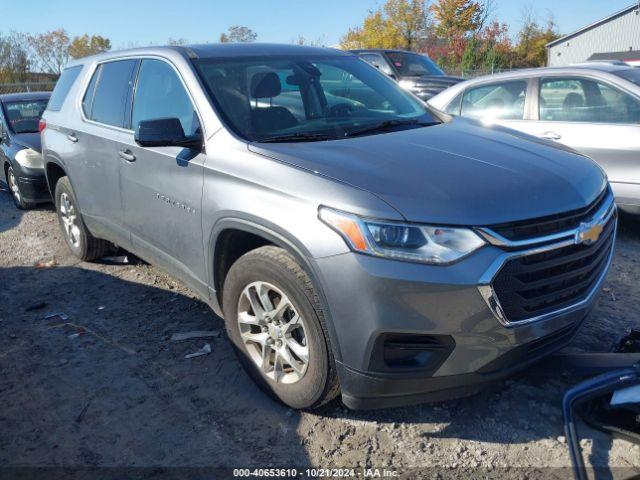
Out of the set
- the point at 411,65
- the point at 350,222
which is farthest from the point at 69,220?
the point at 411,65

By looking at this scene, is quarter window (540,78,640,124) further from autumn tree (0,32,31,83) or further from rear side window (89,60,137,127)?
autumn tree (0,32,31,83)

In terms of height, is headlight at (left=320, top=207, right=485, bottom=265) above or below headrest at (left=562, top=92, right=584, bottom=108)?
below

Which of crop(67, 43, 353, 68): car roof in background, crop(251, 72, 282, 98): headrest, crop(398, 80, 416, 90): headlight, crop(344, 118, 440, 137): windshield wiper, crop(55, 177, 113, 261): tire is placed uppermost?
crop(67, 43, 353, 68): car roof in background

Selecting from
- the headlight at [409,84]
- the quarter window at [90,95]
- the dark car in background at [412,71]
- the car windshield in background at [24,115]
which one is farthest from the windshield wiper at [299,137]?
the headlight at [409,84]

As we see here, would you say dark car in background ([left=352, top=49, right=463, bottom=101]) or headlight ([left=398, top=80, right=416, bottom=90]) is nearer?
dark car in background ([left=352, top=49, right=463, bottom=101])

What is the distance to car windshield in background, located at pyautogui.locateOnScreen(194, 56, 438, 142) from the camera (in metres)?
3.31

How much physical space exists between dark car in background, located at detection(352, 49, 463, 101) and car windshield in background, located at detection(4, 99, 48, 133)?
21.5ft

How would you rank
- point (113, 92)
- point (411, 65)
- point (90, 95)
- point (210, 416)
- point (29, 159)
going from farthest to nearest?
point (411, 65), point (29, 159), point (90, 95), point (113, 92), point (210, 416)

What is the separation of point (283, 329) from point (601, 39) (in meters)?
50.9

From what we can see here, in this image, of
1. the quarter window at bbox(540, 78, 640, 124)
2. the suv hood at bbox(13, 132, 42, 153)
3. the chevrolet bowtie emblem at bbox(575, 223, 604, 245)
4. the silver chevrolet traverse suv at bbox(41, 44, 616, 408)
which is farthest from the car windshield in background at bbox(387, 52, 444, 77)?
the chevrolet bowtie emblem at bbox(575, 223, 604, 245)

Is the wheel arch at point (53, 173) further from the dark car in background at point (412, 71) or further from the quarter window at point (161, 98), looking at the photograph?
the dark car in background at point (412, 71)

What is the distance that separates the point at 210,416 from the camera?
10.0 feet

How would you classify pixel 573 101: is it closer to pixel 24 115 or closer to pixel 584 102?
pixel 584 102

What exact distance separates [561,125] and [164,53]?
155 inches
